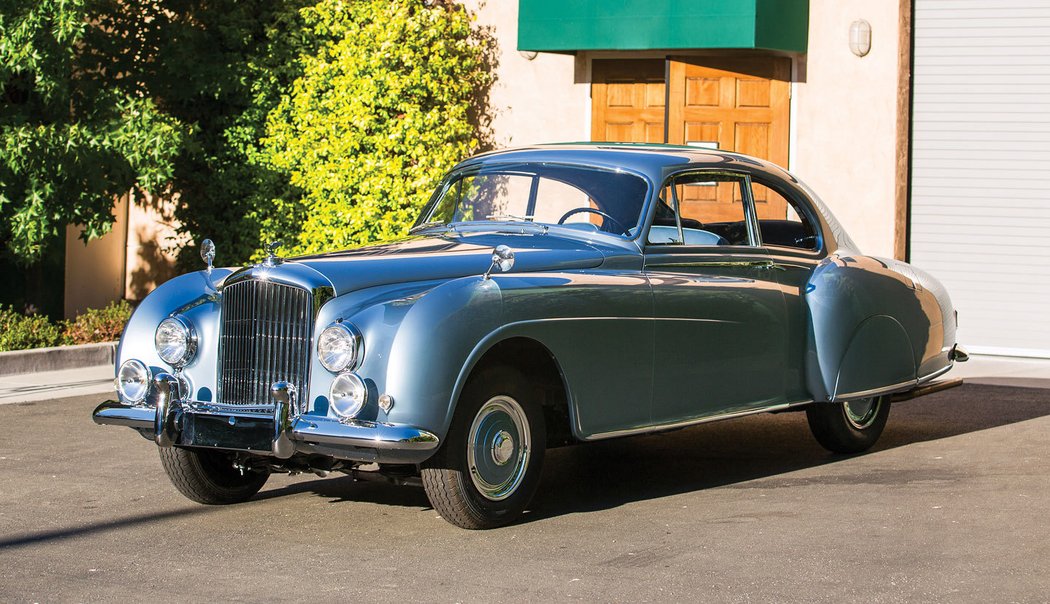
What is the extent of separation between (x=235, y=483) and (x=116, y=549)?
3.67 feet

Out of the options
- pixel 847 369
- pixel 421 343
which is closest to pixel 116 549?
pixel 421 343

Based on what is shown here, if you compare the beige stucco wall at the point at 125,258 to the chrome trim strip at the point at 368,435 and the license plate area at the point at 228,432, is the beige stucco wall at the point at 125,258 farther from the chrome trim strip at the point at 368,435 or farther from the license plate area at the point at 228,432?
the chrome trim strip at the point at 368,435

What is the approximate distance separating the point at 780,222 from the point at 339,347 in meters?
3.31

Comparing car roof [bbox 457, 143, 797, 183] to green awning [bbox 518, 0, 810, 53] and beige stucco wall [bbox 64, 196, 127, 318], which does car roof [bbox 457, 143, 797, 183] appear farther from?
beige stucco wall [bbox 64, 196, 127, 318]

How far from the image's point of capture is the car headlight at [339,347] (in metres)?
6.38

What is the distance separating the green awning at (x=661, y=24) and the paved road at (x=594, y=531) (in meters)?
6.15

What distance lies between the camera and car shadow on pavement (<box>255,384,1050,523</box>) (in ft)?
25.3

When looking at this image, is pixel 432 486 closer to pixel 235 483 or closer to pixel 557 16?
pixel 235 483

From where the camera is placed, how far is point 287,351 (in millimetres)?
6707

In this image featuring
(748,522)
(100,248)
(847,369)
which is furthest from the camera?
(100,248)

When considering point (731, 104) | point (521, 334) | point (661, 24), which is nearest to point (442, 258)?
point (521, 334)

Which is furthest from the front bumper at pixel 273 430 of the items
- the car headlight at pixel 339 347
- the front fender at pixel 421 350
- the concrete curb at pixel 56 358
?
the concrete curb at pixel 56 358

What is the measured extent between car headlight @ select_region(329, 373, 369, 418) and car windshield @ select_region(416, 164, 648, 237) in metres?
1.85

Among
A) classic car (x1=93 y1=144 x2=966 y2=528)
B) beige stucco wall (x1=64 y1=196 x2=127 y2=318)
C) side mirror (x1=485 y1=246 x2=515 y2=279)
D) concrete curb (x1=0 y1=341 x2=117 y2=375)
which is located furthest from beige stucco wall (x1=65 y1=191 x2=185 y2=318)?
side mirror (x1=485 y1=246 x2=515 y2=279)
